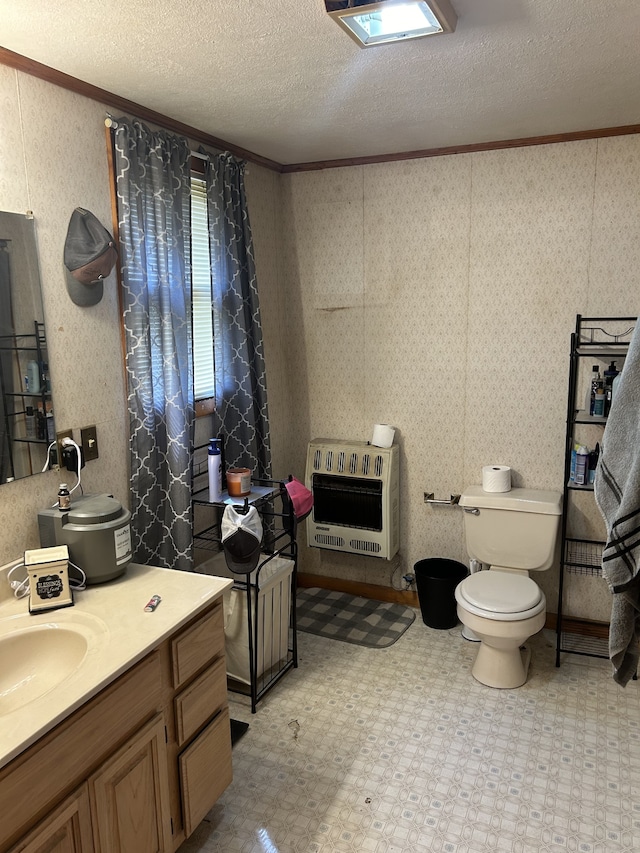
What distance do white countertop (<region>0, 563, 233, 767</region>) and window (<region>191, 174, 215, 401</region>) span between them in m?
1.09

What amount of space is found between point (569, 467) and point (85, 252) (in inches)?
89.5

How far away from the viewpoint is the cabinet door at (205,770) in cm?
189

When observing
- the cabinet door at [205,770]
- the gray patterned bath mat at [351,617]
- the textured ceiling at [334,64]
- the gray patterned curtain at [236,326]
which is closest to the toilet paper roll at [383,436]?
the gray patterned curtain at [236,326]

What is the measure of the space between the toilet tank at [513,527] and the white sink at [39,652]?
78.9 inches

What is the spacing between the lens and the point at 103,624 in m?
1.75

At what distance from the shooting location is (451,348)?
336 centimetres

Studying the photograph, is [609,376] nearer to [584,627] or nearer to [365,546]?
[584,627]

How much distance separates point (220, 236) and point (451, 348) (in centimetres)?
132

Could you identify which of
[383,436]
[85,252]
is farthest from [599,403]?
[85,252]

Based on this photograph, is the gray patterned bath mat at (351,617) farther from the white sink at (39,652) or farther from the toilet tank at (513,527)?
the white sink at (39,652)

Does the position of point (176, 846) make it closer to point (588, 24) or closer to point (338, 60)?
point (338, 60)

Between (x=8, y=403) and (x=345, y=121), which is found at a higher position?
(x=345, y=121)

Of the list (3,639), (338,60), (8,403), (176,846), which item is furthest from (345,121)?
(176,846)

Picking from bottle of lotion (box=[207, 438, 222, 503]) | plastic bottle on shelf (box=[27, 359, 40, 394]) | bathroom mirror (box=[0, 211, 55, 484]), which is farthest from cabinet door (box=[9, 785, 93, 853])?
bottle of lotion (box=[207, 438, 222, 503])
